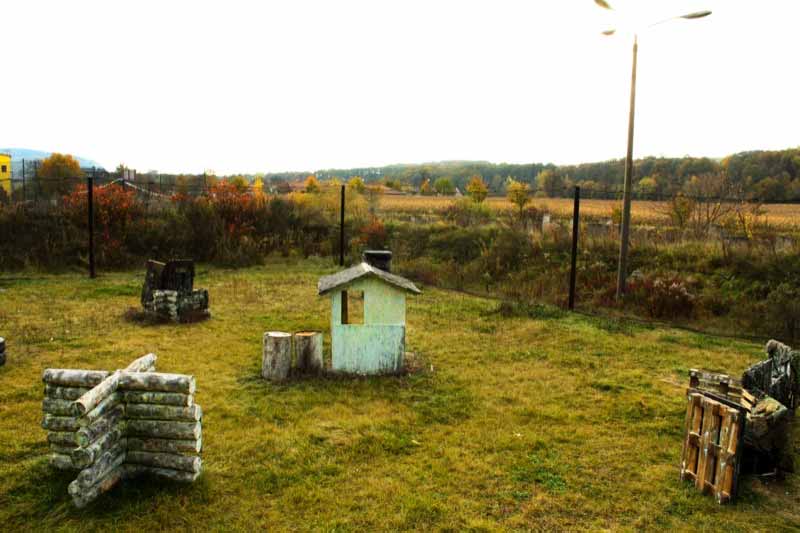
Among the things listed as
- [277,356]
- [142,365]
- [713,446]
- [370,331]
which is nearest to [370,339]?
[370,331]

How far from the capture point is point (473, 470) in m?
5.50

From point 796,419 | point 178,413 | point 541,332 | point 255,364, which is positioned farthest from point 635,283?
point 178,413

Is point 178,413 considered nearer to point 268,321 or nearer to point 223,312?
point 268,321

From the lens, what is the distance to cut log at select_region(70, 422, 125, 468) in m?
4.42

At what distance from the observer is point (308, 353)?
804cm

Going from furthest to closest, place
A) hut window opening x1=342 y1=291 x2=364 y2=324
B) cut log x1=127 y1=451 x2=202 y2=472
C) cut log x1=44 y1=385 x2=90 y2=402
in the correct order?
hut window opening x1=342 y1=291 x2=364 y2=324 < cut log x1=44 y1=385 x2=90 y2=402 < cut log x1=127 y1=451 x2=202 y2=472

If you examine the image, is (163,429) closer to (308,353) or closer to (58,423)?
(58,423)

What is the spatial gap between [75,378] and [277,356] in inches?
117

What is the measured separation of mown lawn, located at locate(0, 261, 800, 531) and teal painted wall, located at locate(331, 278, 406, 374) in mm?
296

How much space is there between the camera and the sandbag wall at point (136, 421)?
4.88m

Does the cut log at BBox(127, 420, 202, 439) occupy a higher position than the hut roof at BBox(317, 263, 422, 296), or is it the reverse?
the hut roof at BBox(317, 263, 422, 296)

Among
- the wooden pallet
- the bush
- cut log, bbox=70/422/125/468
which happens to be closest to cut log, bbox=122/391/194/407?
cut log, bbox=70/422/125/468

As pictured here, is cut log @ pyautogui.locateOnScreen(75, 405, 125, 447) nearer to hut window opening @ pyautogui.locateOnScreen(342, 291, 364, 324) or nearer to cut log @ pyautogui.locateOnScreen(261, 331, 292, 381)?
cut log @ pyautogui.locateOnScreen(261, 331, 292, 381)

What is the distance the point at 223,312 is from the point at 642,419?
26.6ft
